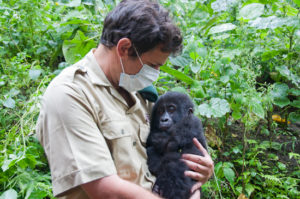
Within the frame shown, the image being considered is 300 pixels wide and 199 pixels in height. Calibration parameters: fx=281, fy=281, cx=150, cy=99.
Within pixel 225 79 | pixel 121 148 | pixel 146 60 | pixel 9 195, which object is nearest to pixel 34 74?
pixel 9 195

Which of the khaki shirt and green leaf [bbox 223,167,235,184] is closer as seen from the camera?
the khaki shirt

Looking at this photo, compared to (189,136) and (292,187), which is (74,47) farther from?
(292,187)

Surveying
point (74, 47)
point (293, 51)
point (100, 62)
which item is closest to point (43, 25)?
point (74, 47)

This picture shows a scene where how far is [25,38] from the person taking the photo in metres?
3.46

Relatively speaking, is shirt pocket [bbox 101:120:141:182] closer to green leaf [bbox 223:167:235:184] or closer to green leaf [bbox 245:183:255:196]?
green leaf [bbox 223:167:235:184]

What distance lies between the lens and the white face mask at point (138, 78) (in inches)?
Result: 69.4

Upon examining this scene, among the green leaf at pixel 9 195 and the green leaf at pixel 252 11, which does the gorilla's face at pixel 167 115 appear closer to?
the green leaf at pixel 9 195

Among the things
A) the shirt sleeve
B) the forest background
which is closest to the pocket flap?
the shirt sleeve

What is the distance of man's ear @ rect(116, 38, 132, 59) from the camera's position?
1639 millimetres

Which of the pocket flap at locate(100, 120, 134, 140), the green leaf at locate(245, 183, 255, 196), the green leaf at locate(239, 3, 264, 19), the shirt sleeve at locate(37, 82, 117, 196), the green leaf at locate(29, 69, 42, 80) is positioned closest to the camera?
the shirt sleeve at locate(37, 82, 117, 196)

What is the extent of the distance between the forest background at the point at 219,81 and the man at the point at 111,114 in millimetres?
863

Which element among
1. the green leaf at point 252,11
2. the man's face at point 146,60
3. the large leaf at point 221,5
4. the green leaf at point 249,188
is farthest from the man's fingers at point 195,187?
the large leaf at point 221,5

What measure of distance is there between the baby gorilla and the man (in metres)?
0.07

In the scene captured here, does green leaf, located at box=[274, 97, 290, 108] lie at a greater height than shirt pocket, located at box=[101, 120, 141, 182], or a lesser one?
lesser
